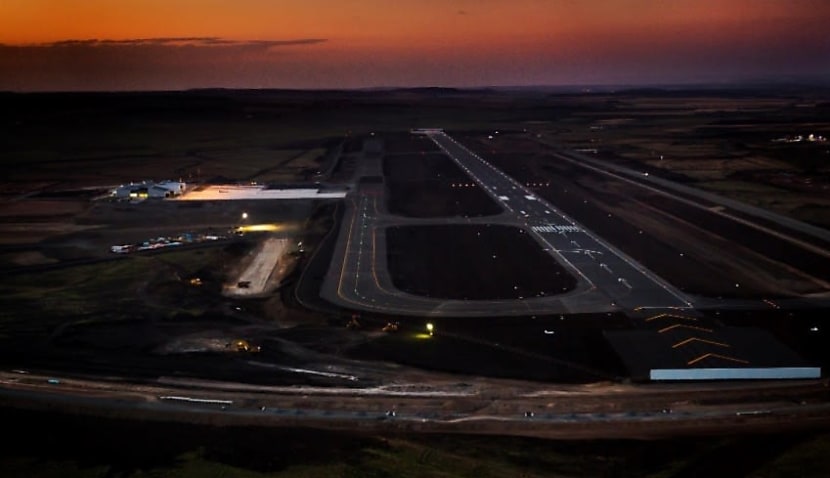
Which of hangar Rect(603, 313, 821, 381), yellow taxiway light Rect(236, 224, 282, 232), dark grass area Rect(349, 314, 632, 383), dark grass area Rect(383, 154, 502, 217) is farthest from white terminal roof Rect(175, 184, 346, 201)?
hangar Rect(603, 313, 821, 381)

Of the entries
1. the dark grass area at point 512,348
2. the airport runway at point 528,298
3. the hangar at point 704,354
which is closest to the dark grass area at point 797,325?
the hangar at point 704,354

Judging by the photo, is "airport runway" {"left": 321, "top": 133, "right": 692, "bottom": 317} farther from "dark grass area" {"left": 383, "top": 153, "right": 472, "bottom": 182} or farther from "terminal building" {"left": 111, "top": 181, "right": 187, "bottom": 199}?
"terminal building" {"left": 111, "top": 181, "right": 187, "bottom": 199}

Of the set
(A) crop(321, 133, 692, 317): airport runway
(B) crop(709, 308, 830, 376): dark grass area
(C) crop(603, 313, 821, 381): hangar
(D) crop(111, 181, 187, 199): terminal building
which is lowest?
(B) crop(709, 308, 830, 376): dark grass area

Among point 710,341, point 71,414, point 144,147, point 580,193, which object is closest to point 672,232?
point 580,193

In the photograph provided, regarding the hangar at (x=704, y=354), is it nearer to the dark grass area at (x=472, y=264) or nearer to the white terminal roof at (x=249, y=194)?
the dark grass area at (x=472, y=264)

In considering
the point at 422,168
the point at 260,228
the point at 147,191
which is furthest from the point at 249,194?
the point at 422,168

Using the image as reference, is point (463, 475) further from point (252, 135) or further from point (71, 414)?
point (252, 135)
